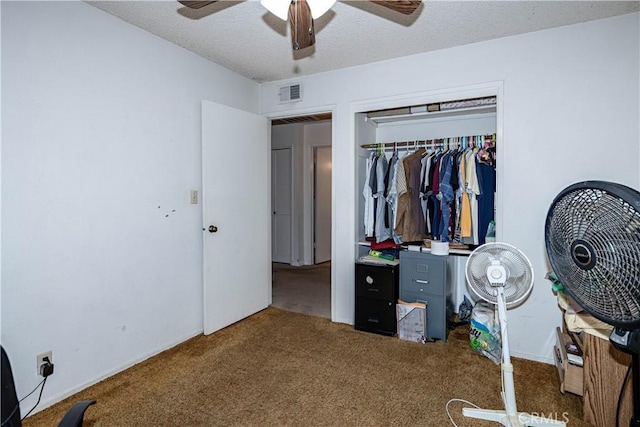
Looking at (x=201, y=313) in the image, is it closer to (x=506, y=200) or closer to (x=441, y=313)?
(x=441, y=313)

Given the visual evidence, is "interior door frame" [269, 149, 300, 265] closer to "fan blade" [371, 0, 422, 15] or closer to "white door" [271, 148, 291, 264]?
"white door" [271, 148, 291, 264]

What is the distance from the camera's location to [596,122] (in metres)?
2.28

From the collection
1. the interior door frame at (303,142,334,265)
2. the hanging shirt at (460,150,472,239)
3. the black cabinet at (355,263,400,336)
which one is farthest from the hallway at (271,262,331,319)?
the hanging shirt at (460,150,472,239)

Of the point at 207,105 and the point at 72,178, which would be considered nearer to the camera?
the point at 72,178

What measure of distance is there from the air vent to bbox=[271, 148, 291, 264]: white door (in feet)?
7.76

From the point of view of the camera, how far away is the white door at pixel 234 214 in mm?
2939

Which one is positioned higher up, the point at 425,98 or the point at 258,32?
the point at 258,32

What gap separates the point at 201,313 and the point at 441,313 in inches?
78.3

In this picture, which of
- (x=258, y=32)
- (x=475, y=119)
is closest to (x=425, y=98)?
(x=475, y=119)

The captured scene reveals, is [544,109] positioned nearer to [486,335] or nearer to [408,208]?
[408,208]

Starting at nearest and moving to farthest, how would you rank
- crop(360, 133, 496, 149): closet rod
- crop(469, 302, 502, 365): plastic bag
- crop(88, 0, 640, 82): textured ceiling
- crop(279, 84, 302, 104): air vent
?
crop(88, 0, 640, 82): textured ceiling → crop(469, 302, 502, 365): plastic bag → crop(360, 133, 496, 149): closet rod → crop(279, 84, 302, 104): air vent

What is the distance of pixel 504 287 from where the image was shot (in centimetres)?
169

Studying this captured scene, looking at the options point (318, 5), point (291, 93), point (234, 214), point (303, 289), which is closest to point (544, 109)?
point (318, 5)

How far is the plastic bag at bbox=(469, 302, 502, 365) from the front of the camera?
97.3 inches
